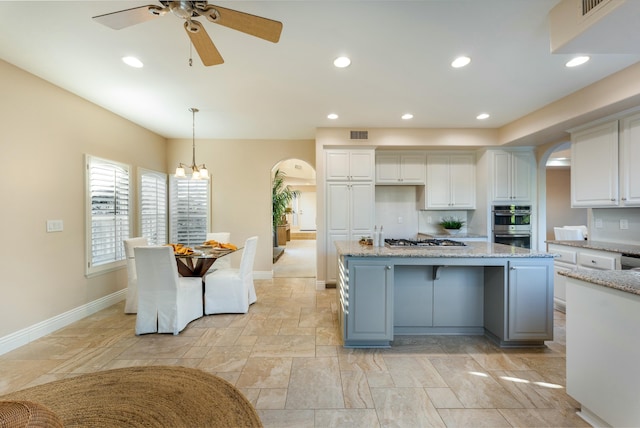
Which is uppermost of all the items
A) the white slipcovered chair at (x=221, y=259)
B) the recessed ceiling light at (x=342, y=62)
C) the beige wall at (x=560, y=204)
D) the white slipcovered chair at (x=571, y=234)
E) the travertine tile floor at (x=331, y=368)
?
the recessed ceiling light at (x=342, y=62)

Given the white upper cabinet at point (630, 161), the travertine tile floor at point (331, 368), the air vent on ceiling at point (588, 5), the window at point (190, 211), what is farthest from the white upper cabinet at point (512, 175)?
the window at point (190, 211)

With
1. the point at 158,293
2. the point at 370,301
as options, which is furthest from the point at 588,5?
the point at 158,293

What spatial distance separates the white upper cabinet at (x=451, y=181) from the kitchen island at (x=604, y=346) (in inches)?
124

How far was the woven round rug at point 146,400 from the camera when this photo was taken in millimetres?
848

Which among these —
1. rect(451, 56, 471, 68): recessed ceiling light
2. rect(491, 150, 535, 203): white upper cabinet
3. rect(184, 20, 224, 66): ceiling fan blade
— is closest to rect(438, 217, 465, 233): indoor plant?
rect(491, 150, 535, 203): white upper cabinet

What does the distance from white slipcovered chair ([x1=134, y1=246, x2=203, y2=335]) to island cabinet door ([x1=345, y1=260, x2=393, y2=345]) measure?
1936 millimetres

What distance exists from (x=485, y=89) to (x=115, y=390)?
4023 mm

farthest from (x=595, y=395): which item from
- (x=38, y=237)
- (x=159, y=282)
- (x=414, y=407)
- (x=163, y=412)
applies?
(x=38, y=237)

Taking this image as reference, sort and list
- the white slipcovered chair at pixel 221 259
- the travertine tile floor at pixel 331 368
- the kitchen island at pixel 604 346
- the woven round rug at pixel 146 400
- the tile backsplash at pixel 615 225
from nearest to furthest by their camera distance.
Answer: the woven round rug at pixel 146 400 → the kitchen island at pixel 604 346 → the travertine tile floor at pixel 331 368 → the tile backsplash at pixel 615 225 → the white slipcovered chair at pixel 221 259

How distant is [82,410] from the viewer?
90 cm

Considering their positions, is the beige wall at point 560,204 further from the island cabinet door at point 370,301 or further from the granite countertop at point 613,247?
the island cabinet door at point 370,301

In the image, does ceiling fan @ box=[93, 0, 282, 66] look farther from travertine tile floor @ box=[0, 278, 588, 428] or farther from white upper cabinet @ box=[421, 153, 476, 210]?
white upper cabinet @ box=[421, 153, 476, 210]

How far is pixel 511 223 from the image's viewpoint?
4.54 m

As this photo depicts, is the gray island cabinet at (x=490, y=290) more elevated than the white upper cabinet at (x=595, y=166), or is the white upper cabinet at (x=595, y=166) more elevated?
the white upper cabinet at (x=595, y=166)
